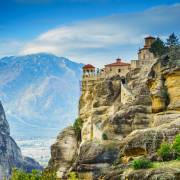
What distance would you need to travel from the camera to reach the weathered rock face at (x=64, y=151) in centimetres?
9456

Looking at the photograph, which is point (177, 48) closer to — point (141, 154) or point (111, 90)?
point (111, 90)

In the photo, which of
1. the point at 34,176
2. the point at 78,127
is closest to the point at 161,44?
the point at 78,127

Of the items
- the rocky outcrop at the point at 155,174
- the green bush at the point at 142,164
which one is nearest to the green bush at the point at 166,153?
the green bush at the point at 142,164

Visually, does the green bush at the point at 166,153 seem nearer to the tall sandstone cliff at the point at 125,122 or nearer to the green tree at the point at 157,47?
the tall sandstone cliff at the point at 125,122

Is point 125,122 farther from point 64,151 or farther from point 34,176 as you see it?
point 64,151

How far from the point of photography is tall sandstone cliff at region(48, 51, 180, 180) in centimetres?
5528

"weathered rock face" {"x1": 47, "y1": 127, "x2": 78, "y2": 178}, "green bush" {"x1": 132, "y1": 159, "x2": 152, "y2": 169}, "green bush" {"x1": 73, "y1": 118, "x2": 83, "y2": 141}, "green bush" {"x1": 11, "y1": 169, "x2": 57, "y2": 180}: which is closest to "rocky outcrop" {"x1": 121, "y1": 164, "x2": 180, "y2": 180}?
"green bush" {"x1": 132, "y1": 159, "x2": 152, "y2": 169}

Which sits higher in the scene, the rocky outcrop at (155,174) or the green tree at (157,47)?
the green tree at (157,47)

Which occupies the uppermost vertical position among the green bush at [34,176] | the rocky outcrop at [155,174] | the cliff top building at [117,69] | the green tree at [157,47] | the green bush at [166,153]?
the green tree at [157,47]

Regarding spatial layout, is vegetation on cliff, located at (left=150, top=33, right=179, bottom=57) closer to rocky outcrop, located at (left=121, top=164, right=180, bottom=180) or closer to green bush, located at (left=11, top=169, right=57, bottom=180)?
green bush, located at (left=11, top=169, right=57, bottom=180)

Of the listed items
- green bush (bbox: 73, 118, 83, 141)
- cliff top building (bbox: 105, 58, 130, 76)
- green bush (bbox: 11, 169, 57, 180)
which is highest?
cliff top building (bbox: 105, 58, 130, 76)

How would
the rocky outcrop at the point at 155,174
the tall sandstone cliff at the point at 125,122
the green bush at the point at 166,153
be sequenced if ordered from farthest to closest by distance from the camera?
1. the tall sandstone cliff at the point at 125,122
2. the green bush at the point at 166,153
3. the rocky outcrop at the point at 155,174

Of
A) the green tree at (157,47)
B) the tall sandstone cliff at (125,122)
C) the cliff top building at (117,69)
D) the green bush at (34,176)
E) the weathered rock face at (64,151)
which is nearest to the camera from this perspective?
the tall sandstone cliff at (125,122)

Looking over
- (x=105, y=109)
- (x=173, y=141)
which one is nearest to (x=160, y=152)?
(x=173, y=141)
